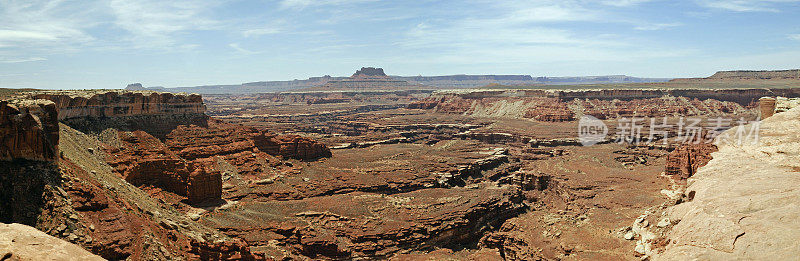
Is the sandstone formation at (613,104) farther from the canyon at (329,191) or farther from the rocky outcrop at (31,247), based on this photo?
the rocky outcrop at (31,247)

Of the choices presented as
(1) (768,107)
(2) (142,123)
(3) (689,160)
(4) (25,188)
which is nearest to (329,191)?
(2) (142,123)

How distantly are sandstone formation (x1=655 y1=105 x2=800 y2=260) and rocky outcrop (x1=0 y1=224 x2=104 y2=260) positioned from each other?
22767 mm

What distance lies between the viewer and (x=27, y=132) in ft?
71.3

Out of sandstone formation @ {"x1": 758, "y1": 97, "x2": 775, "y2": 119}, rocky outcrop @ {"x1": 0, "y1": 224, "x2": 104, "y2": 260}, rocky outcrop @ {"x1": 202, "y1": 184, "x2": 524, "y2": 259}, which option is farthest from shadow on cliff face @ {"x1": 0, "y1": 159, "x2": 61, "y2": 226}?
sandstone formation @ {"x1": 758, "y1": 97, "x2": 775, "y2": 119}

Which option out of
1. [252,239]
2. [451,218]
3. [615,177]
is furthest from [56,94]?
[615,177]

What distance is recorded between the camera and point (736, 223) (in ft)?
66.7

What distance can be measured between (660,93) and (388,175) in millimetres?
116416

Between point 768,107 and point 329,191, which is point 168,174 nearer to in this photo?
point 329,191

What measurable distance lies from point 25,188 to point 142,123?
35.9 metres

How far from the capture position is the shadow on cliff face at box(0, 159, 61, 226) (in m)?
19.5

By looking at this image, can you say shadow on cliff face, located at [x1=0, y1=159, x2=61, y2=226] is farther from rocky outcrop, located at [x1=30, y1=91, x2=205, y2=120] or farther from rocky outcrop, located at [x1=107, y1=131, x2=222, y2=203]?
rocky outcrop, located at [x1=30, y1=91, x2=205, y2=120]

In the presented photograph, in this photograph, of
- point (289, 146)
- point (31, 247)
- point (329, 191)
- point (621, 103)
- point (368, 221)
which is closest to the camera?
point (31, 247)

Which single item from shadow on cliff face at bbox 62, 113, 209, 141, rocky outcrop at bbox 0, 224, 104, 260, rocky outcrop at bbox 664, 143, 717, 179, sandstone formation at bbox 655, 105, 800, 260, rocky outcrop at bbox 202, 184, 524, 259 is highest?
shadow on cliff face at bbox 62, 113, 209, 141

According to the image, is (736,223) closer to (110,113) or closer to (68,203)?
(68,203)
